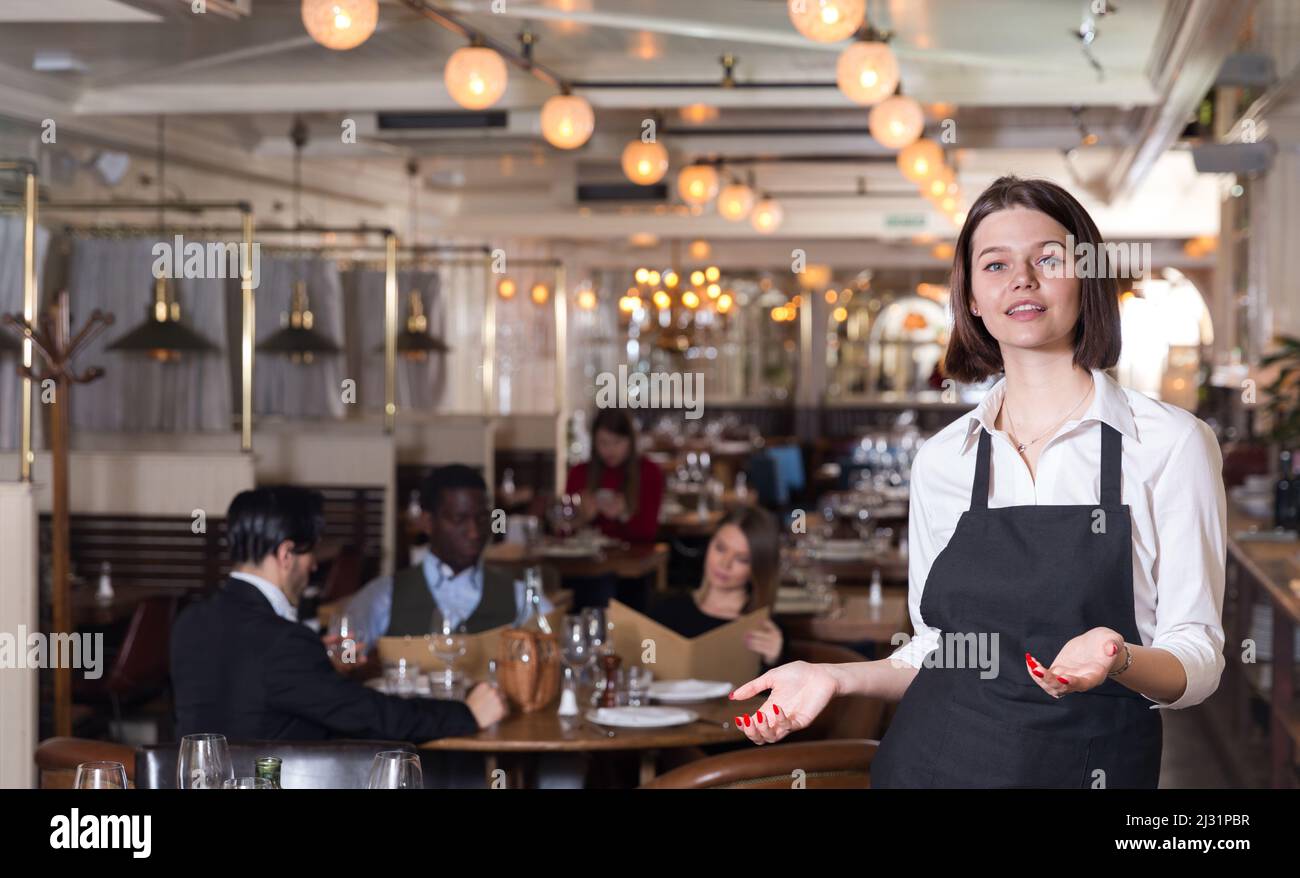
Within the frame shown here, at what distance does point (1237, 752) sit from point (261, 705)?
14.7 feet

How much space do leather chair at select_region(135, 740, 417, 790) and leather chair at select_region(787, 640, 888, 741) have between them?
1320 millimetres

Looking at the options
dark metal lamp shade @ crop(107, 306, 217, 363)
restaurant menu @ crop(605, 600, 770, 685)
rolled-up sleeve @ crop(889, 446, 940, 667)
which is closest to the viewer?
rolled-up sleeve @ crop(889, 446, 940, 667)

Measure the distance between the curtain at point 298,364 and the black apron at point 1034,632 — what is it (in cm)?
817

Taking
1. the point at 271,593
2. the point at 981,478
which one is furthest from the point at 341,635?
the point at 981,478

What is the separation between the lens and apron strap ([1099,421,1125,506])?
1882 millimetres

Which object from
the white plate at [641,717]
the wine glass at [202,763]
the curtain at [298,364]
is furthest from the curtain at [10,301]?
the wine glass at [202,763]

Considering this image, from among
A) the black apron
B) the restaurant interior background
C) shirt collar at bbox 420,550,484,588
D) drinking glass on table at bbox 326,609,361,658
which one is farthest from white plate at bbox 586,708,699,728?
the black apron

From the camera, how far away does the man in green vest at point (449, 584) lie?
454cm

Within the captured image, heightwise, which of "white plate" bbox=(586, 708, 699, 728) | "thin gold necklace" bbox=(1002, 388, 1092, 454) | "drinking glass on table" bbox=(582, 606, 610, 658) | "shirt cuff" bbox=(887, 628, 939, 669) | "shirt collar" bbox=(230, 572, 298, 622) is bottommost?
"white plate" bbox=(586, 708, 699, 728)

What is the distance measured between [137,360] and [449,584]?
4537 mm

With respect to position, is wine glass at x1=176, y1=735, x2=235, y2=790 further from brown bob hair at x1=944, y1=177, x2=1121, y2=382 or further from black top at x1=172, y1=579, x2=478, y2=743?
brown bob hair at x1=944, y1=177, x2=1121, y2=382

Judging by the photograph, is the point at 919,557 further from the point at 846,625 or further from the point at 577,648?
the point at 846,625
